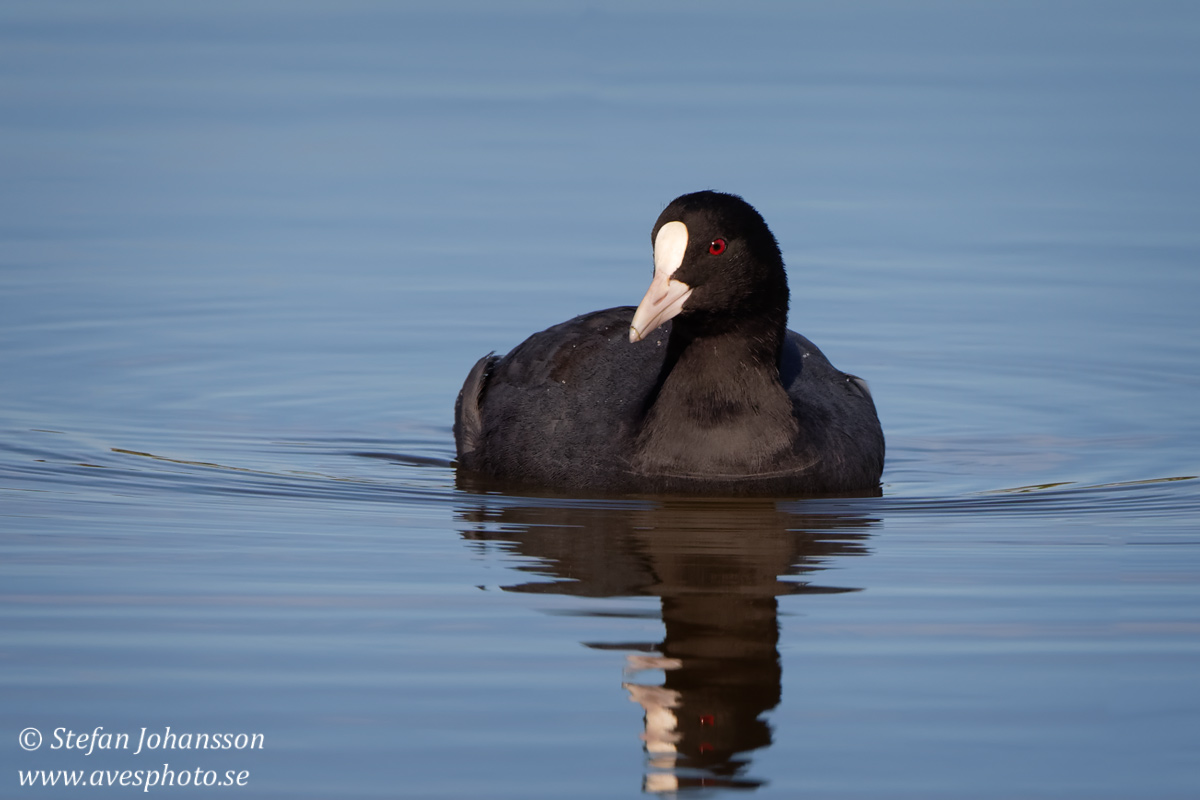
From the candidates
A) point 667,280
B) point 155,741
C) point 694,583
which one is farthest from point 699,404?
point 155,741

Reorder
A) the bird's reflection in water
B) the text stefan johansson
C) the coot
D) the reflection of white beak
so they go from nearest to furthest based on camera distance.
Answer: the text stefan johansson < the bird's reflection in water < the reflection of white beak < the coot

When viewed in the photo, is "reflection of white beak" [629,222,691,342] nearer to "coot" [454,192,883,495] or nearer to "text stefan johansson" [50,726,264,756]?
"coot" [454,192,883,495]

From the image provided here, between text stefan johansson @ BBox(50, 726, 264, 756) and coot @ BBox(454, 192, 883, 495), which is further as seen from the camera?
coot @ BBox(454, 192, 883, 495)

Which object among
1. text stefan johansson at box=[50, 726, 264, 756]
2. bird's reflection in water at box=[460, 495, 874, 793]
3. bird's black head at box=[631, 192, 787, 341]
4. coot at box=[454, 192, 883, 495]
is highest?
bird's black head at box=[631, 192, 787, 341]

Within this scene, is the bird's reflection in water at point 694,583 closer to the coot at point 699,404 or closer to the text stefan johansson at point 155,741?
the coot at point 699,404

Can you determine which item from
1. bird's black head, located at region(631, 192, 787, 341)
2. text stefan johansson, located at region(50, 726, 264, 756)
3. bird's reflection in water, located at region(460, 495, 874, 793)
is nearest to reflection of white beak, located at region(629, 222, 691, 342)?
bird's black head, located at region(631, 192, 787, 341)

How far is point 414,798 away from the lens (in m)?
4.06

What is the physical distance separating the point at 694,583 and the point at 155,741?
78.9 inches

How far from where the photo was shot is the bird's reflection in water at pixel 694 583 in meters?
4.44

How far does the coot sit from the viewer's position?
699 cm

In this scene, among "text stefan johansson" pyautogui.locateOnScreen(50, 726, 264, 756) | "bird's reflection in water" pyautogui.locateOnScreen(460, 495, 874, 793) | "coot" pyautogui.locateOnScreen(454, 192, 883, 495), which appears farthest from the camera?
"coot" pyautogui.locateOnScreen(454, 192, 883, 495)

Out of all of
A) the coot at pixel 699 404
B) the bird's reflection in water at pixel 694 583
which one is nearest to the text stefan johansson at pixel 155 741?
the bird's reflection in water at pixel 694 583

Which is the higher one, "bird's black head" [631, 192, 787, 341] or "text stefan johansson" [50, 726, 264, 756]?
"bird's black head" [631, 192, 787, 341]

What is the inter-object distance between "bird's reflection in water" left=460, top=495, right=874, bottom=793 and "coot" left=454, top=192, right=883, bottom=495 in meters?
0.18
